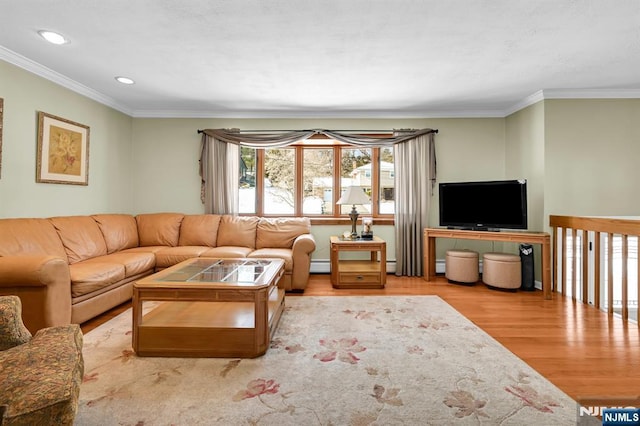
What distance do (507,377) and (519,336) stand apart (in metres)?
0.78

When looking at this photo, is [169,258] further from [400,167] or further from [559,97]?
[559,97]

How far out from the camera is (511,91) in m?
3.81

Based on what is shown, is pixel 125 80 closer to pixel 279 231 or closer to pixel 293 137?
pixel 293 137

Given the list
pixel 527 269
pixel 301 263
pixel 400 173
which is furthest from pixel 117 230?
pixel 527 269

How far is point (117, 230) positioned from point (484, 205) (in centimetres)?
483

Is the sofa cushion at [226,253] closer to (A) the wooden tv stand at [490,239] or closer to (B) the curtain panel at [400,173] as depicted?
(B) the curtain panel at [400,173]

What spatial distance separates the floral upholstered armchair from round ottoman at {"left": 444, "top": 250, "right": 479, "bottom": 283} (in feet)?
13.3

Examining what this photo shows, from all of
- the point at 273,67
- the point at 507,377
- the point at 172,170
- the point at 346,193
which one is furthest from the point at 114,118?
the point at 507,377

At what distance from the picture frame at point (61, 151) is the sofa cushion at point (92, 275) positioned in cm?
112

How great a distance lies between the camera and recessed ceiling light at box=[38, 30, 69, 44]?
252cm

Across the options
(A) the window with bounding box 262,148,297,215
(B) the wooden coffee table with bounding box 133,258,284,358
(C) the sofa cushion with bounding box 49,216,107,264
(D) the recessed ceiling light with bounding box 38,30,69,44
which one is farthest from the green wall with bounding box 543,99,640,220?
(C) the sofa cushion with bounding box 49,216,107,264

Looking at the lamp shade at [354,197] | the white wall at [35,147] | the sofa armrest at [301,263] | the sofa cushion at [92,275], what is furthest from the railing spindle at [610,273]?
the white wall at [35,147]

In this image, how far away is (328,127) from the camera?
471cm

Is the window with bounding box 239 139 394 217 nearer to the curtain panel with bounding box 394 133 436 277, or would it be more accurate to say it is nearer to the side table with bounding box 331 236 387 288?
the curtain panel with bounding box 394 133 436 277
